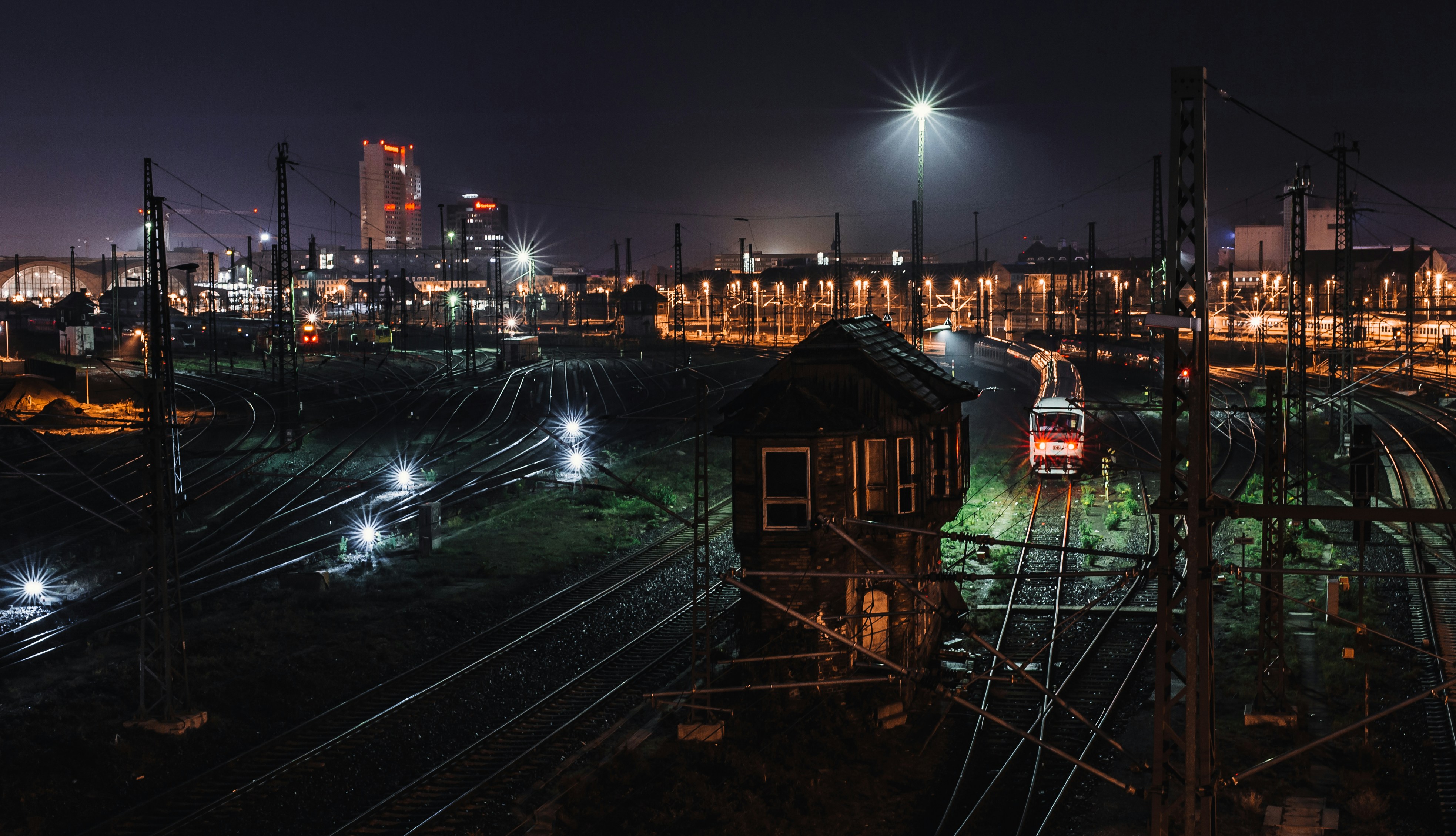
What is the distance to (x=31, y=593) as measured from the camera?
21672 mm

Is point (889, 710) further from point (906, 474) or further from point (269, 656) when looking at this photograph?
point (269, 656)

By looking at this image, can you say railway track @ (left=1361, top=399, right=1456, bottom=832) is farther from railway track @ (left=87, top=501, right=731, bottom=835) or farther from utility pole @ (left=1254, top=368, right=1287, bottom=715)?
railway track @ (left=87, top=501, right=731, bottom=835)

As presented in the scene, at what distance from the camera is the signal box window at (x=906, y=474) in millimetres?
16344

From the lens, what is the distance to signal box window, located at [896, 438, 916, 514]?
16.3m

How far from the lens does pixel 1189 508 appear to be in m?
7.54

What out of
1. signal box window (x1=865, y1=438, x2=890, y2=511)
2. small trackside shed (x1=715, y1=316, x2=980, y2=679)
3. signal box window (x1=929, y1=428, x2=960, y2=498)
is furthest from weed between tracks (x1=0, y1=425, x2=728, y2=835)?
signal box window (x1=929, y1=428, x2=960, y2=498)

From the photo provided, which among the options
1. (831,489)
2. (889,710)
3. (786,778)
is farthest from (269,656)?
(889,710)

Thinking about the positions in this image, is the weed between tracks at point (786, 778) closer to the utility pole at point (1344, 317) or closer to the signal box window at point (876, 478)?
the signal box window at point (876, 478)

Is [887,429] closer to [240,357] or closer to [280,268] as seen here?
[280,268]

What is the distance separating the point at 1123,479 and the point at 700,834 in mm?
23798

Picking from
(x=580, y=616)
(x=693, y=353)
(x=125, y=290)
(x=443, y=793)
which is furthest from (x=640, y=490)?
(x=125, y=290)

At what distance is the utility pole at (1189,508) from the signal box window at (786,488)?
7.79m

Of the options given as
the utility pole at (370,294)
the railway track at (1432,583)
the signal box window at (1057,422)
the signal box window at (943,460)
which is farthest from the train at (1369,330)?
the utility pole at (370,294)

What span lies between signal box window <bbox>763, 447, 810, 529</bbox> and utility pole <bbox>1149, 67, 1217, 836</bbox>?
779cm
